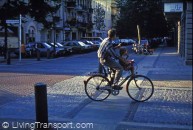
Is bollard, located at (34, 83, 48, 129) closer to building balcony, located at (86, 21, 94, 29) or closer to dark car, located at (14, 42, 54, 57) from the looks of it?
dark car, located at (14, 42, 54, 57)

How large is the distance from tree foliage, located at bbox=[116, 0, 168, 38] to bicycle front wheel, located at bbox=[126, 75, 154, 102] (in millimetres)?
40502

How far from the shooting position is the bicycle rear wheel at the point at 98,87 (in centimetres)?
1010

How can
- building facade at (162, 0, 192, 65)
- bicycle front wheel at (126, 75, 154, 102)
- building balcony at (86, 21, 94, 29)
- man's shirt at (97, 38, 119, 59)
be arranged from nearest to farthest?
1. building facade at (162, 0, 192, 65)
2. man's shirt at (97, 38, 119, 59)
3. bicycle front wheel at (126, 75, 154, 102)
4. building balcony at (86, 21, 94, 29)

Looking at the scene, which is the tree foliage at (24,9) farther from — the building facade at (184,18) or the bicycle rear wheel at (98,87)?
the bicycle rear wheel at (98,87)

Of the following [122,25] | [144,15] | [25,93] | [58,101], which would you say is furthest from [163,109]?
[122,25]

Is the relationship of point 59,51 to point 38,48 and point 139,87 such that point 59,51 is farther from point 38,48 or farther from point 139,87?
point 139,87

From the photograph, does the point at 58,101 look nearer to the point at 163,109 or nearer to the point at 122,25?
the point at 163,109

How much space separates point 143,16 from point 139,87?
41.0 metres

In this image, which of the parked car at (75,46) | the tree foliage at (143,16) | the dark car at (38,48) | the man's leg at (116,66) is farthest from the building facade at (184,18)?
the tree foliage at (143,16)

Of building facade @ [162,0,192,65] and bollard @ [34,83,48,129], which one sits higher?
building facade @ [162,0,192,65]

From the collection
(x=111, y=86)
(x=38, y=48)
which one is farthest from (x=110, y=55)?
(x=38, y=48)

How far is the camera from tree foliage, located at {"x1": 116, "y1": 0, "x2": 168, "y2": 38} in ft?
165

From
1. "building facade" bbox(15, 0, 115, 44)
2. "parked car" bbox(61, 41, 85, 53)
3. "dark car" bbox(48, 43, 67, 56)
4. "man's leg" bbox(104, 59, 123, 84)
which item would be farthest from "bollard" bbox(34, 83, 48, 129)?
"building facade" bbox(15, 0, 115, 44)

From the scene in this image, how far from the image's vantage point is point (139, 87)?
10031mm
